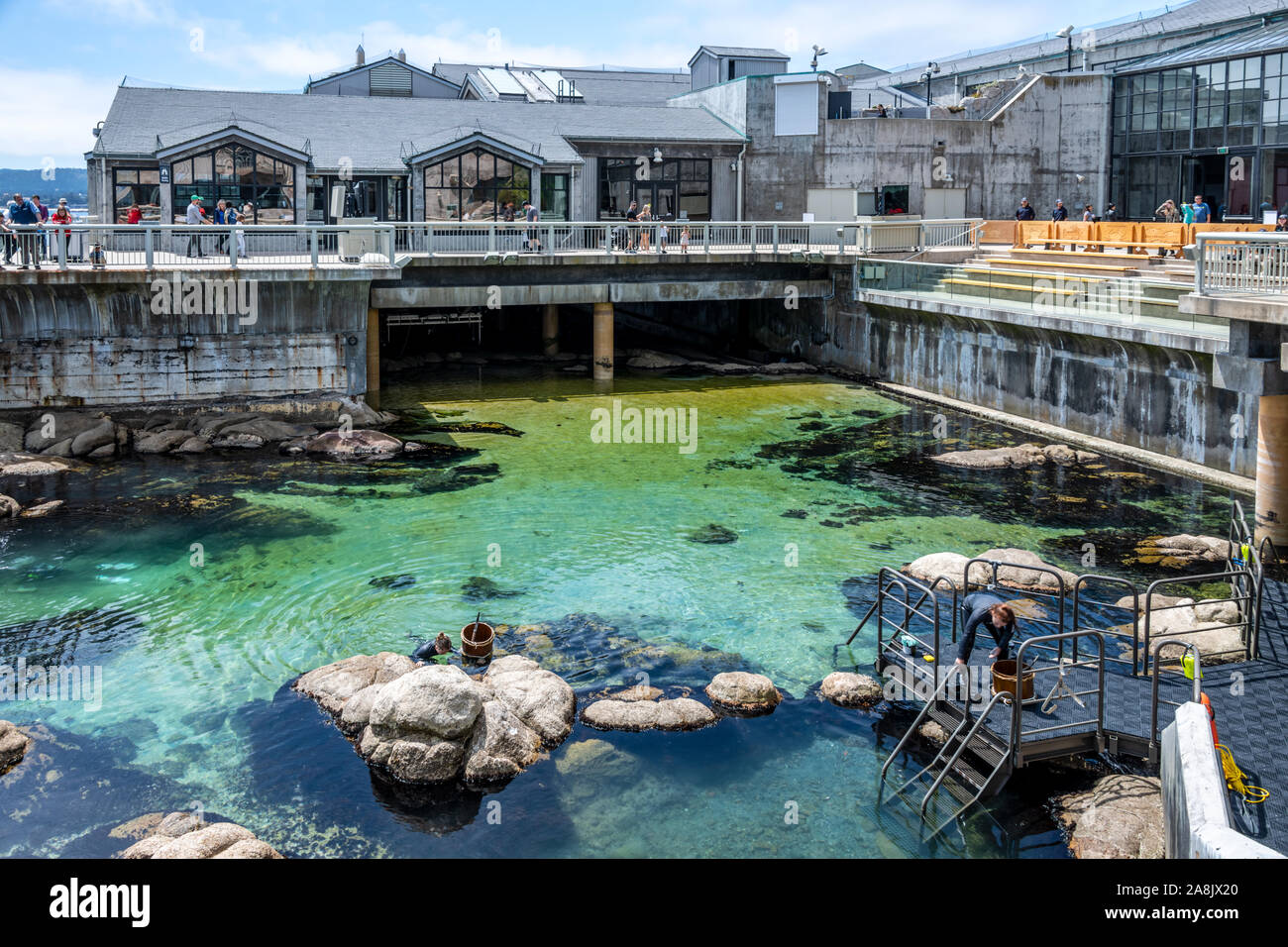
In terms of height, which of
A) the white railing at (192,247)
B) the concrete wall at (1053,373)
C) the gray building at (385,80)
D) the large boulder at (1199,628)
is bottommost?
the large boulder at (1199,628)

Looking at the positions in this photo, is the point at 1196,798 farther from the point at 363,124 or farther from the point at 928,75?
the point at 928,75

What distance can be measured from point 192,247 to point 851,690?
899 inches

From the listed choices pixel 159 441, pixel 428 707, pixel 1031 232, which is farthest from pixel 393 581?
pixel 1031 232

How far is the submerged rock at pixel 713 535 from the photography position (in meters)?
20.8

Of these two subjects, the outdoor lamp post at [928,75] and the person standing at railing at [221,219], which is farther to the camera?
the outdoor lamp post at [928,75]

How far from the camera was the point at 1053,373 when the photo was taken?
28.8m

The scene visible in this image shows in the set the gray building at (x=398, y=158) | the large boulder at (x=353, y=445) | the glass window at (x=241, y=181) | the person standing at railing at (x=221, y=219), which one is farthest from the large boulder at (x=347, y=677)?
the gray building at (x=398, y=158)

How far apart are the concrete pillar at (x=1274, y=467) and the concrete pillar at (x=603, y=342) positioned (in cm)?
2160

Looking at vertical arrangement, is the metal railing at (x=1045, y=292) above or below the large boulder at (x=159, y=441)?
above

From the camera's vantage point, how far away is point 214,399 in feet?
98.0

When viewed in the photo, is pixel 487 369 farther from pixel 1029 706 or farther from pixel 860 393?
pixel 1029 706

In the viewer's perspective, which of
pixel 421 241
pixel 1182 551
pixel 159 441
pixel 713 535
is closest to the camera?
pixel 1182 551

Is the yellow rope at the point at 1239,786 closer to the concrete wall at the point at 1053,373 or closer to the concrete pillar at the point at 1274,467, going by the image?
the concrete pillar at the point at 1274,467
